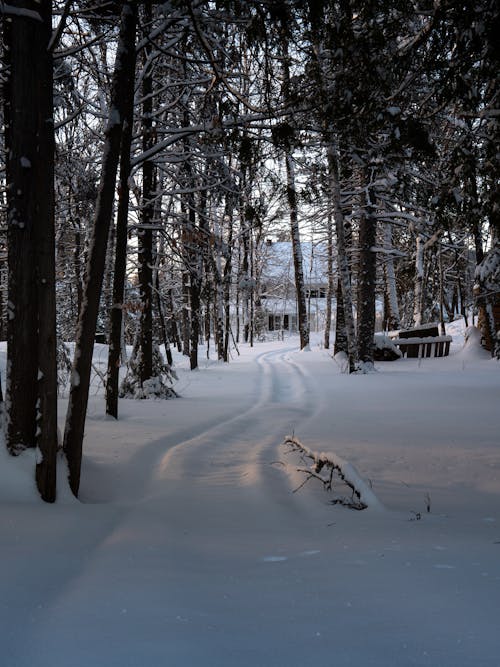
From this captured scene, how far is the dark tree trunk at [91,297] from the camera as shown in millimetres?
4371

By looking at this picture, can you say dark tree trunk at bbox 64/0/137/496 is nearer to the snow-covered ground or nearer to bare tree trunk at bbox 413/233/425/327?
the snow-covered ground

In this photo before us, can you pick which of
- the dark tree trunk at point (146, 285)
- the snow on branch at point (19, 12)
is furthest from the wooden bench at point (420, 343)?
the snow on branch at point (19, 12)

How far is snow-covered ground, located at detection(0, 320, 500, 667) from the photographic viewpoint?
6.86 feet

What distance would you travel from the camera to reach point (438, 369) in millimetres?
15641

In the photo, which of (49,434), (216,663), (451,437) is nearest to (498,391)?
→ (451,437)

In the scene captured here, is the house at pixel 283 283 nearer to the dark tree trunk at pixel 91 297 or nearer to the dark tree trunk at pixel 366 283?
the dark tree trunk at pixel 366 283

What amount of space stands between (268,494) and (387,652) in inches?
100

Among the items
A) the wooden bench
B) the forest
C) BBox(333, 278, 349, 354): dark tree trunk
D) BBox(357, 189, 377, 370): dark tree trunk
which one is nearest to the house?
the wooden bench

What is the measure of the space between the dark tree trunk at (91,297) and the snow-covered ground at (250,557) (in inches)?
17.2

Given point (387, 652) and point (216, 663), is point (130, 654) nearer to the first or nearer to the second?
point (216, 663)

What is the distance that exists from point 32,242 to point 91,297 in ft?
2.38

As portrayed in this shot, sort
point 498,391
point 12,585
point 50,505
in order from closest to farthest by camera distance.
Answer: point 12,585
point 50,505
point 498,391

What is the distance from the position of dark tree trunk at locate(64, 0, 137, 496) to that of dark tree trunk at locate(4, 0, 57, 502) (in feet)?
1.07

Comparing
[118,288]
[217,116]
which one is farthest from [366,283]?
[217,116]
